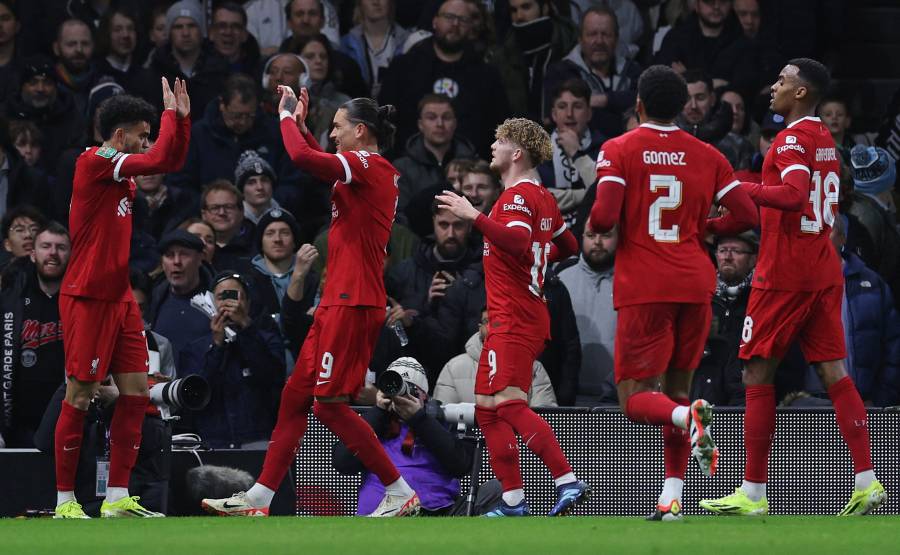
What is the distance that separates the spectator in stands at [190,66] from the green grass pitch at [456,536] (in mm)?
7007

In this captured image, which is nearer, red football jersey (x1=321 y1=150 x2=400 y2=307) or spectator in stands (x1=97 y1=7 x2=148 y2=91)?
red football jersey (x1=321 y1=150 x2=400 y2=307)

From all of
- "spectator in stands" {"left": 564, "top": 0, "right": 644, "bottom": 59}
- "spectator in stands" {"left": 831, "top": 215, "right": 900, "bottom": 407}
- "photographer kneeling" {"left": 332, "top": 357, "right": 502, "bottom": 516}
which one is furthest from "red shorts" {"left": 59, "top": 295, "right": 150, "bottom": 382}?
"spectator in stands" {"left": 564, "top": 0, "right": 644, "bottom": 59}

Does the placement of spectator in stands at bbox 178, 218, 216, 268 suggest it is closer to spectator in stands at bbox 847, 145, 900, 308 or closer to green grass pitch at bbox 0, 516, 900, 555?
green grass pitch at bbox 0, 516, 900, 555

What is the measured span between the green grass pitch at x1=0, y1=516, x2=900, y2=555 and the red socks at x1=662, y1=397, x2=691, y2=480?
0.90 feet

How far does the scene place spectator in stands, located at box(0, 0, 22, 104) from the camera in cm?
1548

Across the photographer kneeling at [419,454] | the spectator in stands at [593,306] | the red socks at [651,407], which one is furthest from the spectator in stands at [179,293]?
the red socks at [651,407]

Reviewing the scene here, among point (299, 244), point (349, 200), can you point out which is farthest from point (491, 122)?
point (349, 200)

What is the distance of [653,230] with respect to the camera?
8578mm

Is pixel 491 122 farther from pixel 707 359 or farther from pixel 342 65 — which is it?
pixel 707 359

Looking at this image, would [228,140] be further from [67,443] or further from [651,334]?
[651,334]

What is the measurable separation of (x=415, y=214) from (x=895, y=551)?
7334mm

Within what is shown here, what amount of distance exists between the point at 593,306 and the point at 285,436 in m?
3.75

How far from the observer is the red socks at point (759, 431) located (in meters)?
9.30

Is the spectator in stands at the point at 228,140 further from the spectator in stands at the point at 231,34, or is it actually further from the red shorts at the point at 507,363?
the red shorts at the point at 507,363
